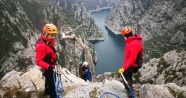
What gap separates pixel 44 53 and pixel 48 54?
1.12ft

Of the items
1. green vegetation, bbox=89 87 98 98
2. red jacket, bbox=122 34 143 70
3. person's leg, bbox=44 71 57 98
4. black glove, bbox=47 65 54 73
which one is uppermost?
red jacket, bbox=122 34 143 70

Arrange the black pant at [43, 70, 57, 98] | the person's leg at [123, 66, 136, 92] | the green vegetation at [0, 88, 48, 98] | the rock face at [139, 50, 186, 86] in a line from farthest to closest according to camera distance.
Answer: the rock face at [139, 50, 186, 86] → the green vegetation at [0, 88, 48, 98] → the person's leg at [123, 66, 136, 92] → the black pant at [43, 70, 57, 98]

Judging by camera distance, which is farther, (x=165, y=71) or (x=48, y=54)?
(x=165, y=71)

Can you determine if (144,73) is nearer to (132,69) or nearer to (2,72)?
(132,69)

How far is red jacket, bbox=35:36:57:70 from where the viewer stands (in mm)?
13906

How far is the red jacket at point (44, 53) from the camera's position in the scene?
45.6ft

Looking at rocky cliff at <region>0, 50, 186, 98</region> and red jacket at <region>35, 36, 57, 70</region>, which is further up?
red jacket at <region>35, 36, 57, 70</region>

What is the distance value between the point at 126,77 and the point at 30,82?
811cm

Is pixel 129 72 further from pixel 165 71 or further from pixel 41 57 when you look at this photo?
pixel 165 71

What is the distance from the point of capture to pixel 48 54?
14.4 m

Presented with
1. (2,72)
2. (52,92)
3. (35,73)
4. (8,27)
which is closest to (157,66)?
(35,73)

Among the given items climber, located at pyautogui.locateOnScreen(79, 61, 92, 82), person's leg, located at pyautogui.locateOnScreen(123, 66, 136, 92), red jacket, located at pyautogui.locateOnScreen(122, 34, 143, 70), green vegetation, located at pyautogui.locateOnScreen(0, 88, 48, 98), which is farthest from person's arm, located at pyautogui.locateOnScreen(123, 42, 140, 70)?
climber, located at pyautogui.locateOnScreen(79, 61, 92, 82)

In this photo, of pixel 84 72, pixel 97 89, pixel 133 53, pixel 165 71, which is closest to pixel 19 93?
pixel 97 89

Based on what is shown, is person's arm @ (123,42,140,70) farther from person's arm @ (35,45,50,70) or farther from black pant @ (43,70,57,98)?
person's arm @ (35,45,50,70)
